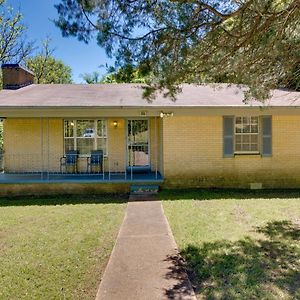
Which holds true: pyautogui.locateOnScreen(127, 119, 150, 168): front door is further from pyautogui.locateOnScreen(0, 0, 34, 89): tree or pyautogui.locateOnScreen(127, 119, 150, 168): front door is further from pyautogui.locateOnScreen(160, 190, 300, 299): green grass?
pyautogui.locateOnScreen(0, 0, 34, 89): tree

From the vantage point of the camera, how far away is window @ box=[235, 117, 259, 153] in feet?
38.6

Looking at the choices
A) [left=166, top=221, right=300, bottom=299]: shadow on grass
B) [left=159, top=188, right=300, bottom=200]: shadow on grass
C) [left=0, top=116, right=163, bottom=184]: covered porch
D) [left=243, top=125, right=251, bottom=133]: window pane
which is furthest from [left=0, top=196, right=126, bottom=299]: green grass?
[left=243, top=125, right=251, bottom=133]: window pane

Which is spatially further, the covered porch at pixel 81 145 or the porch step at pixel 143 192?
the covered porch at pixel 81 145

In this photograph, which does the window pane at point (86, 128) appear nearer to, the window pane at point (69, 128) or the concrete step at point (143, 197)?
the window pane at point (69, 128)

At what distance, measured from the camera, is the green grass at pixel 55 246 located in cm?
412

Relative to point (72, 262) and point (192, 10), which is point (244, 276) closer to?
point (72, 262)

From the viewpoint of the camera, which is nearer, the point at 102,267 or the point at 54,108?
the point at 102,267

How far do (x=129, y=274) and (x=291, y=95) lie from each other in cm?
1141

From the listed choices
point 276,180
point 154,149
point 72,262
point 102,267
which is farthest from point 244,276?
point 154,149

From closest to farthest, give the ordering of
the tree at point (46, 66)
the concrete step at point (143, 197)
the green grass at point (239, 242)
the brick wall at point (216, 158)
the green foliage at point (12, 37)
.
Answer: the green grass at point (239, 242) < the concrete step at point (143, 197) < the brick wall at point (216, 158) < the green foliage at point (12, 37) < the tree at point (46, 66)

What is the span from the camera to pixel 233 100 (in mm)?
11867

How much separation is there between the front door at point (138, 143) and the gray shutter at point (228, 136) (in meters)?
3.32

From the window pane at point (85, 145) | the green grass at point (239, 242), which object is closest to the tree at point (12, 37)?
the window pane at point (85, 145)

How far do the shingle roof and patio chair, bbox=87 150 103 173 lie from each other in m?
2.21
